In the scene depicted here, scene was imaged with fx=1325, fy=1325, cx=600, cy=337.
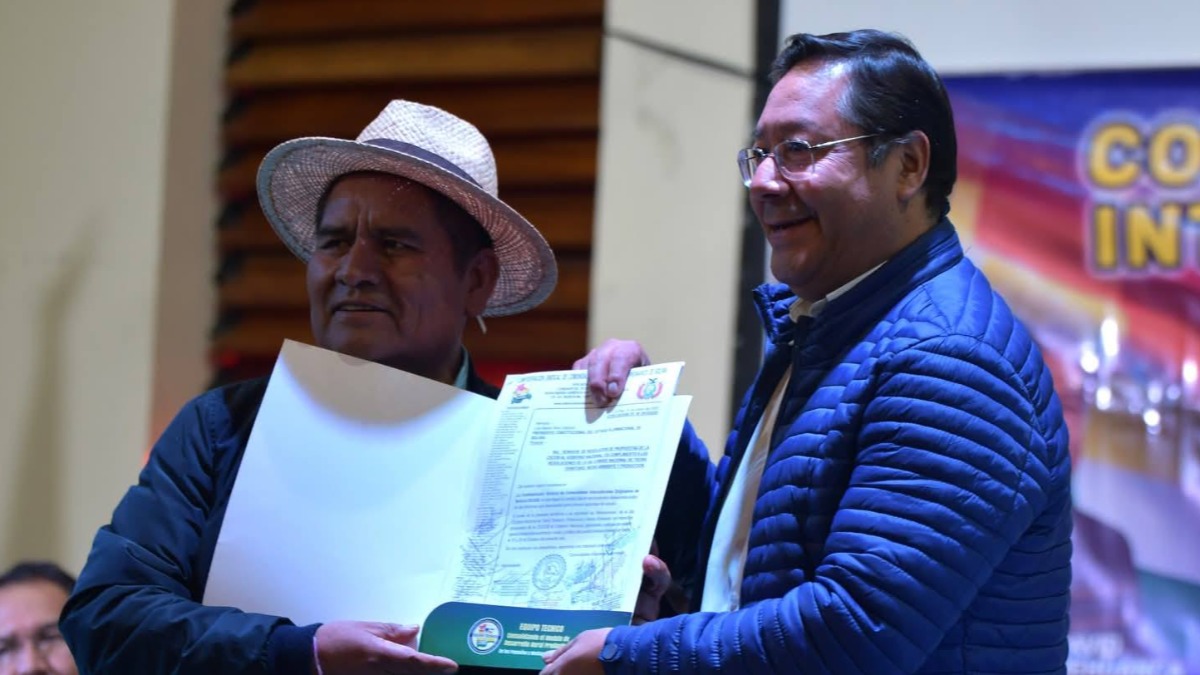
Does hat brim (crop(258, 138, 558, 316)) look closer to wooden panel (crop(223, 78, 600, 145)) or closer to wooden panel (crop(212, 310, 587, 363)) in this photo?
wooden panel (crop(212, 310, 587, 363))

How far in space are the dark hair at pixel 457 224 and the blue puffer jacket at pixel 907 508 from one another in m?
0.66

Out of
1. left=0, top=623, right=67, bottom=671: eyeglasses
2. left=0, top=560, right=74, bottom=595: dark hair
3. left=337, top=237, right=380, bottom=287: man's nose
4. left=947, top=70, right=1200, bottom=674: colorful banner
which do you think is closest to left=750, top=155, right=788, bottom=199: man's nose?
left=337, top=237, right=380, bottom=287: man's nose

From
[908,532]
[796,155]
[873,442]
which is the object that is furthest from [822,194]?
[908,532]

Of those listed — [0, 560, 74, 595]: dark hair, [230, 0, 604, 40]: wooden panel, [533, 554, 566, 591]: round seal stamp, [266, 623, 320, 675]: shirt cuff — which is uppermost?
[230, 0, 604, 40]: wooden panel

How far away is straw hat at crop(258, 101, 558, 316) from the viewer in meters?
1.99

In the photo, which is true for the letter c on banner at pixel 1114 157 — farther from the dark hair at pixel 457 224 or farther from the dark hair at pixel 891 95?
the dark hair at pixel 457 224

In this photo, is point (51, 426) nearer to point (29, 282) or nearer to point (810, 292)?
point (29, 282)

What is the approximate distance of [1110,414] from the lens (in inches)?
116

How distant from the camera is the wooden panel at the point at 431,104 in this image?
371 cm

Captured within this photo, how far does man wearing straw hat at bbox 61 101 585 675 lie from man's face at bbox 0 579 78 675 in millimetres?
1122

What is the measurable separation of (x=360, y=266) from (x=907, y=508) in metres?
0.90

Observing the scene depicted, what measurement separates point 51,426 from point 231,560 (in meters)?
2.05

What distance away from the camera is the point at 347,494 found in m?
1.86

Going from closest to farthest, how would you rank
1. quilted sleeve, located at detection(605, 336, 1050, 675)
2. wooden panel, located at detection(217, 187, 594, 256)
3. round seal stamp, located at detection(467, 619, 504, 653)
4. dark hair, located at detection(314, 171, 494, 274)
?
quilted sleeve, located at detection(605, 336, 1050, 675)
round seal stamp, located at detection(467, 619, 504, 653)
dark hair, located at detection(314, 171, 494, 274)
wooden panel, located at detection(217, 187, 594, 256)
